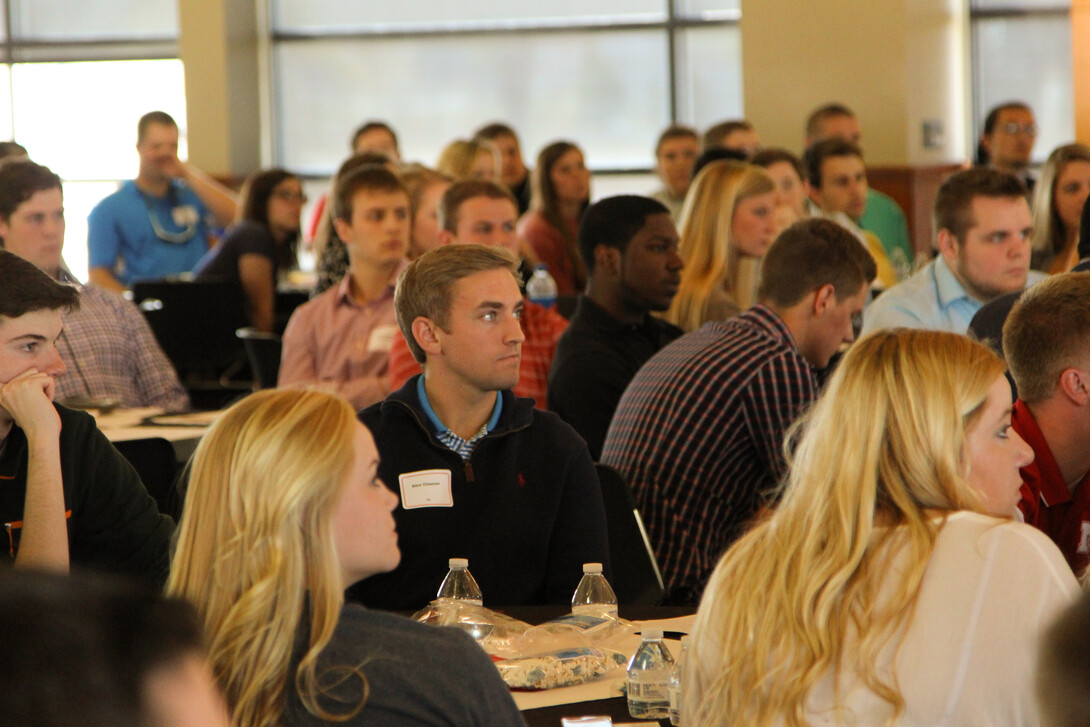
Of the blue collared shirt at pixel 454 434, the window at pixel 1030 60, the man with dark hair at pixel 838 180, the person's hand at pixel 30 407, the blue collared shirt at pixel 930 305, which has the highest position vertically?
the window at pixel 1030 60

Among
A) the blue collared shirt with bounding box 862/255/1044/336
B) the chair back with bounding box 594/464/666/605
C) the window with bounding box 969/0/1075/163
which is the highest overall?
the window with bounding box 969/0/1075/163

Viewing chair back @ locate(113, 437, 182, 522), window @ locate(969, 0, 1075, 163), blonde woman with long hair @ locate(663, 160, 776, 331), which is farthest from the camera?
window @ locate(969, 0, 1075, 163)

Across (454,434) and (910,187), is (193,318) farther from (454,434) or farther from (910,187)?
(910,187)

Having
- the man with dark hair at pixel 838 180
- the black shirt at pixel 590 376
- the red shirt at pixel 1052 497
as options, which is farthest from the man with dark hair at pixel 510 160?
the red shirt at pixel 1052 497

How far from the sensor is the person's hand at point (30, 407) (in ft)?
7.73

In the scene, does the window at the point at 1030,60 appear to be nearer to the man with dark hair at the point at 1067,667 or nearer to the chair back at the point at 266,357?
the chair back at the point at 266,357

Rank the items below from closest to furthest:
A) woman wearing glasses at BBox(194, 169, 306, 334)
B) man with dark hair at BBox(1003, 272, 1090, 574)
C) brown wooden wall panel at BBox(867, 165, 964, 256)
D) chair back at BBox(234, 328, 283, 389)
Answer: man with dark hair at BBox(1003, 272, 1090, 574) < chair back at BBox(234, 328, 283, 389) < woman wearing glasses at BBox(194, 169, 306, 334) < brown wooden wall panel at BBox(867, 165, 964, 256)

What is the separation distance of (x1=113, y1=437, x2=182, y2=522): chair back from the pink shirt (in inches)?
45.4

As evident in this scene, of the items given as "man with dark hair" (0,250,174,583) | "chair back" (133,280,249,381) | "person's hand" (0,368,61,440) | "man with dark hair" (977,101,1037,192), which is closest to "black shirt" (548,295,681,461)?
"man with dark hair" (0,250,174,583)

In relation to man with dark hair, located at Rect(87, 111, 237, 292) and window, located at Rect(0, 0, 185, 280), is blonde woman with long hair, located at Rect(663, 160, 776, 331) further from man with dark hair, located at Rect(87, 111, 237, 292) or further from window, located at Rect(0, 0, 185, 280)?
window, located at Rect(0, 0, 185, 280)

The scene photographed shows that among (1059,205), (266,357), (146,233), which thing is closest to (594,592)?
(266,357)

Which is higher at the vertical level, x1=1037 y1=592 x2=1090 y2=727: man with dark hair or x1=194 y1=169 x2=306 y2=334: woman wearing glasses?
x1=194 y1=169 x2=306 y2=334: woman wearing glasses

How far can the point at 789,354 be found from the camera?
3092mm

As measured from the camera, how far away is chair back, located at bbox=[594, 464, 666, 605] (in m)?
2.85
